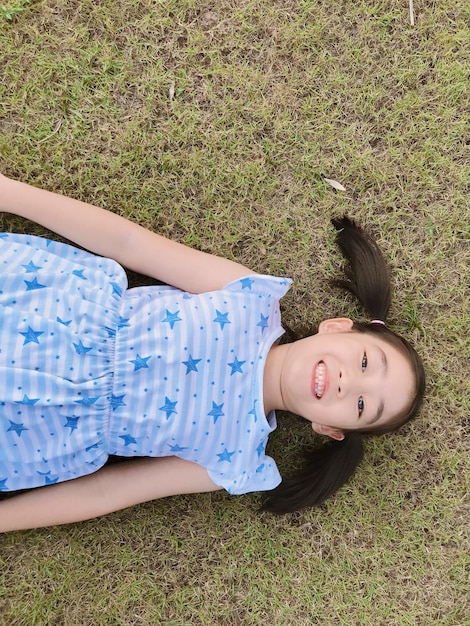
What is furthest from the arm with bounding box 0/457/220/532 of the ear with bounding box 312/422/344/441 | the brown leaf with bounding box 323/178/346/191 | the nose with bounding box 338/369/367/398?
the brown leaf with bounding box 323/178/346/191

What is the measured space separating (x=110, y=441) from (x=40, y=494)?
1.26 ft

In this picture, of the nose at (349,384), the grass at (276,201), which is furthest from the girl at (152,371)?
the grass at (276,201)

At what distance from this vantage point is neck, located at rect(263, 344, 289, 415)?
211cm

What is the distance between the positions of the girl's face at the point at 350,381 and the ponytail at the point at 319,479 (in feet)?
1.02

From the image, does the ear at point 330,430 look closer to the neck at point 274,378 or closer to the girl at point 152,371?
the girl at point 152,371

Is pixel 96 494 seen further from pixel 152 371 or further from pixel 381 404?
pixel 381 404

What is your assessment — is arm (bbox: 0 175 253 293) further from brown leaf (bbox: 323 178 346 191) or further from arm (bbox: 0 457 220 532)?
arm (bbox: 0 457 220 532)

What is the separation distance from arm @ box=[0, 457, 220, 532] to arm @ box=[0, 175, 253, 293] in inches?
29.0

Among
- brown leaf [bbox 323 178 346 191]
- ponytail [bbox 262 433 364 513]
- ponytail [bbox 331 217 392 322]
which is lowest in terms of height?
ponytail [bbox 262 433 364 513]

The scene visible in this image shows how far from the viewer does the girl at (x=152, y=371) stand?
1902 mm

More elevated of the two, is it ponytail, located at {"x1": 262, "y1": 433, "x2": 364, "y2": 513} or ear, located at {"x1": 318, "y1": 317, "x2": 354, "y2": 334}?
ear, located at {"x1": 318, "y1": 317, "x2": 354, "y2": 334}

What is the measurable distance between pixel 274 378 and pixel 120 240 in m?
0.81

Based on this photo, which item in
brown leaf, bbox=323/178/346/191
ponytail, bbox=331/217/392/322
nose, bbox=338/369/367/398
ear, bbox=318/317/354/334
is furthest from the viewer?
brown leaf, bbox=323/178/346/191

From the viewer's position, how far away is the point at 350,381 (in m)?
1.88
